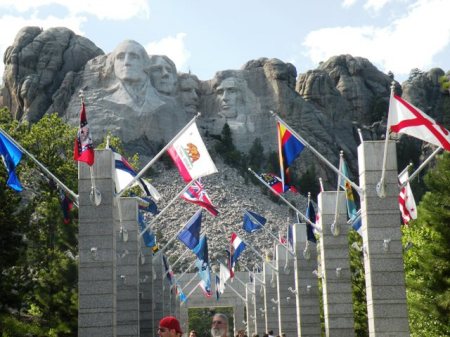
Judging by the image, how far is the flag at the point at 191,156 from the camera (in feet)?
73.6

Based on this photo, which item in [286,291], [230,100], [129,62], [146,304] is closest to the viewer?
[146,304]

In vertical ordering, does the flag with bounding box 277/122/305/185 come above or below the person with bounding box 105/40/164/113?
below

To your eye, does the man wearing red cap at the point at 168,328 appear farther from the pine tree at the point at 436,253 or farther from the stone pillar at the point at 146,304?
the stone pillar at the point at 146,304

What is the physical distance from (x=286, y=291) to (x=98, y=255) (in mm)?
19467

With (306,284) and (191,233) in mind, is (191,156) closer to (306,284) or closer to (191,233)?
(191,233)

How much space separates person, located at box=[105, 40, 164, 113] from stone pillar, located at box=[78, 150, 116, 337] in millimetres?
86575

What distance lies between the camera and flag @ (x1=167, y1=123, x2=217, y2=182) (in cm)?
2242

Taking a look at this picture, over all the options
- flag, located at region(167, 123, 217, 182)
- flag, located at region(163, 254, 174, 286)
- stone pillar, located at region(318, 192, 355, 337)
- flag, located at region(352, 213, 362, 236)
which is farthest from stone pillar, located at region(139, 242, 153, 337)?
flag, located at region(167, 123, 217, 182)

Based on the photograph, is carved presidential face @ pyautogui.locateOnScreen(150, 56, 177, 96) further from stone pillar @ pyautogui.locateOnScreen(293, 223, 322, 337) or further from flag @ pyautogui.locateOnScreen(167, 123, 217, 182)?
flag @ pyautogui.locateOnScreen(167, 123, 217, 182)

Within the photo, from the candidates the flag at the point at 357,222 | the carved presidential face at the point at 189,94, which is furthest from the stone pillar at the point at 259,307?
the carved presidential face at the point at 189,94

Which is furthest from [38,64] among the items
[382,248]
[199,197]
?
[382,248]

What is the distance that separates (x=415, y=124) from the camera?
19750 millimetres

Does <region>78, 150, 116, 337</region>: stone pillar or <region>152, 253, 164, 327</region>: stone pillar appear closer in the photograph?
<region>78, 150, 116, 337</region>: stone pillar

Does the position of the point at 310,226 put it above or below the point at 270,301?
above
